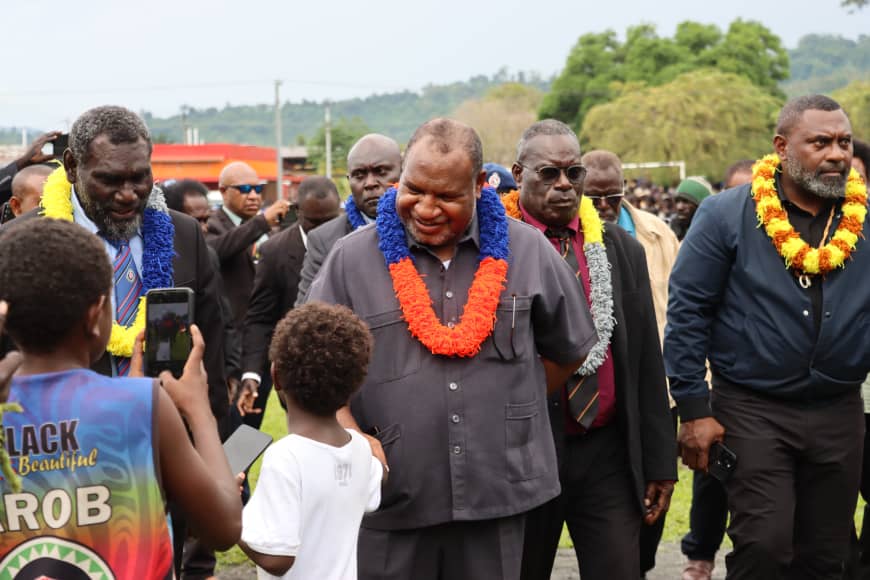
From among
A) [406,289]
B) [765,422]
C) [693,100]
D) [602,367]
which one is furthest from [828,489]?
[693,100]

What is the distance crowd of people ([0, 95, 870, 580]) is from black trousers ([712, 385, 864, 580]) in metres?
0.01

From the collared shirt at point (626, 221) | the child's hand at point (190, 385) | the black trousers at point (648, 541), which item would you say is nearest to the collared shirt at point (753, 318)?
the black trousers at point (648, 541)

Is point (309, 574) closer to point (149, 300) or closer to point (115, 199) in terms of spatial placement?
point (149, 300)

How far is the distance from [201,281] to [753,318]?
2625 millimetres

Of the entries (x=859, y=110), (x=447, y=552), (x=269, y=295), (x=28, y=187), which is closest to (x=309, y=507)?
(x=447, y=552)

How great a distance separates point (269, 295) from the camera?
27.9 feet

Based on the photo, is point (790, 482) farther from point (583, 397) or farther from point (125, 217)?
point (125, 217)

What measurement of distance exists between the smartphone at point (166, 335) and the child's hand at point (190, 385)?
0.10 ft

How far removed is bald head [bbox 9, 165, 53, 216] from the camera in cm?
681

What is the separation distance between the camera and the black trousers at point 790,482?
218 inches

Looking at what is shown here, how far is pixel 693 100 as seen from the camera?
65125mm

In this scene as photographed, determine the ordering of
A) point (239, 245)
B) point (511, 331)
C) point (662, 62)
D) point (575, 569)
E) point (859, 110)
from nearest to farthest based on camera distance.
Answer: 1. point (511, 331)
2. point (575, 569)
3. point (239, 245)
4. point (859, 110)
5. point (662, 62)

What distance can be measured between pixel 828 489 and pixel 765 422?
1.55 ft

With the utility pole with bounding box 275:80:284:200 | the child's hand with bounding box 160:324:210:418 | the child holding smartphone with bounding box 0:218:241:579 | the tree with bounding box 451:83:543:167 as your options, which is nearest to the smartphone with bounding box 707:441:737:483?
the child's hand with bounding box 160:324:210:418
